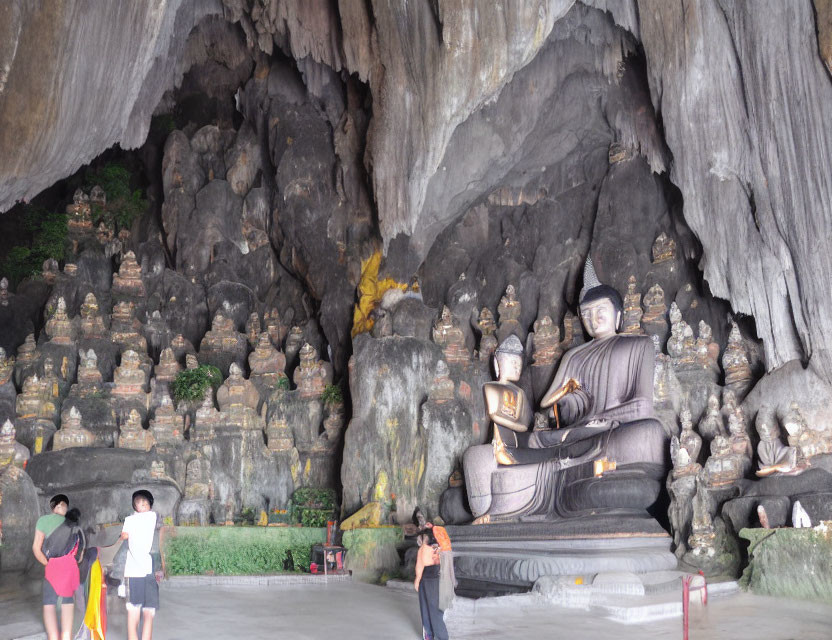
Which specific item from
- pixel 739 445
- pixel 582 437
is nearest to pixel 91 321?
pixel 582 437

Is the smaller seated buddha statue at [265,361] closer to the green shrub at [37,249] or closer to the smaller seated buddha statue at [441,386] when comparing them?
the smaller seated buddha statue at [441,386]

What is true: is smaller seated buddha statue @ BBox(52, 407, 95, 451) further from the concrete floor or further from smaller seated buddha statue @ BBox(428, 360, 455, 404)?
smaller seated buddha statue @ BBox(428, 360, 455, 404)

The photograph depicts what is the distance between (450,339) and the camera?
15156mm

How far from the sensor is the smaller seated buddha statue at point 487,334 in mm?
15508

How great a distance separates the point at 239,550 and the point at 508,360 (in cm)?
523

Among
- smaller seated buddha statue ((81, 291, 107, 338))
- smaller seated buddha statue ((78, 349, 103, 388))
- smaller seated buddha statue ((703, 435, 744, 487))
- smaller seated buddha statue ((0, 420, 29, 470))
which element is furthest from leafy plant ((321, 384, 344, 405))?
smaller seated buddha statue ((703, 435, 744, 487))

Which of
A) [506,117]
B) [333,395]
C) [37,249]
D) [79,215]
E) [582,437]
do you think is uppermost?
[506,117]

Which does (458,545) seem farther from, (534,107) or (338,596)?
→ (534,107)

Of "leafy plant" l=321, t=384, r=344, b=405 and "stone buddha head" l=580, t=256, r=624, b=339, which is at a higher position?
"stone buddha head" l=580, t=256, r=624, b=339

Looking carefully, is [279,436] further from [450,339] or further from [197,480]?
[450,339]

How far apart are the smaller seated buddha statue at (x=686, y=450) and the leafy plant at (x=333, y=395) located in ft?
19.7

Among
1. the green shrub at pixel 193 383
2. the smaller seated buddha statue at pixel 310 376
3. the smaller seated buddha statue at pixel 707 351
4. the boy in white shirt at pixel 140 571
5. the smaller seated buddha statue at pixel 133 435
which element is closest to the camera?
the boy in white shirt at pixel 140 571

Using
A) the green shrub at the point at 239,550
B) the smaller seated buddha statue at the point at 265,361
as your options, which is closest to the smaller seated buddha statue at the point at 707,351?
the green shrub at the point at 239,550

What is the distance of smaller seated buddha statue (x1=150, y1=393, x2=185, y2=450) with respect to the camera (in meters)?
14.2
